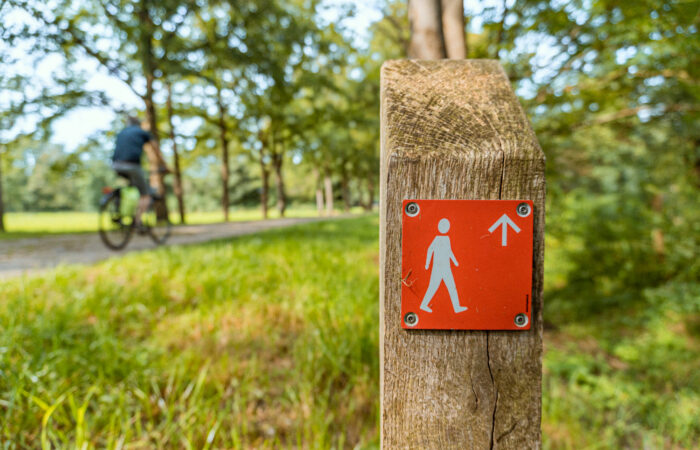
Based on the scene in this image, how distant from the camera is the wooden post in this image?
31.0 inches

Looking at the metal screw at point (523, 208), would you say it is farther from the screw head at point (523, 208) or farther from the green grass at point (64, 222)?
the green grass at point (64, 222)

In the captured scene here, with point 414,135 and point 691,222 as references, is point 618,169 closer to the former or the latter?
point 691,222

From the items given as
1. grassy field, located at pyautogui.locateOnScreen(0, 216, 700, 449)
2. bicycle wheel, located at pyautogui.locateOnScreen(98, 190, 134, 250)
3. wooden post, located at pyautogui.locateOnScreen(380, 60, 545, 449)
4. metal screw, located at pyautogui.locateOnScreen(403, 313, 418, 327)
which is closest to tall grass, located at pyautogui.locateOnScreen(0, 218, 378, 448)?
grassy field, located at pyautogui.locateOnScreen(0, 216, 700, 449)

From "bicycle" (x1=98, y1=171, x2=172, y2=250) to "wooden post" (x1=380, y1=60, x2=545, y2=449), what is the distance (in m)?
5.50

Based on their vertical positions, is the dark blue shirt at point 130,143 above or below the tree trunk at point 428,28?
below

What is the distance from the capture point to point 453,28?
2.66 metres

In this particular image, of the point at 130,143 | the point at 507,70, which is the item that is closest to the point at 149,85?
the point at 130,143

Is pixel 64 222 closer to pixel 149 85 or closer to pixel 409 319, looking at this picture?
pixel 149 85

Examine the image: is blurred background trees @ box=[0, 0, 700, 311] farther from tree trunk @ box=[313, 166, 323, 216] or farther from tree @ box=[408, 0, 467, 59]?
tree trunk @ box=[313, 166, 323, 216]

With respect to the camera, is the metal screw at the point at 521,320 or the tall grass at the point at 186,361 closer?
the metal screw at the point at 521,320

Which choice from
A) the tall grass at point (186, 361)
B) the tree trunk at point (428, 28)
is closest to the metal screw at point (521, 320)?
the tall grass at point (186, 361)

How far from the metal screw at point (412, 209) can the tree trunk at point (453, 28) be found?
2.24 metres

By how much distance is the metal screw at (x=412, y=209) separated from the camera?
78 cm

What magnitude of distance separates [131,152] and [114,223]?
40.3 inches
